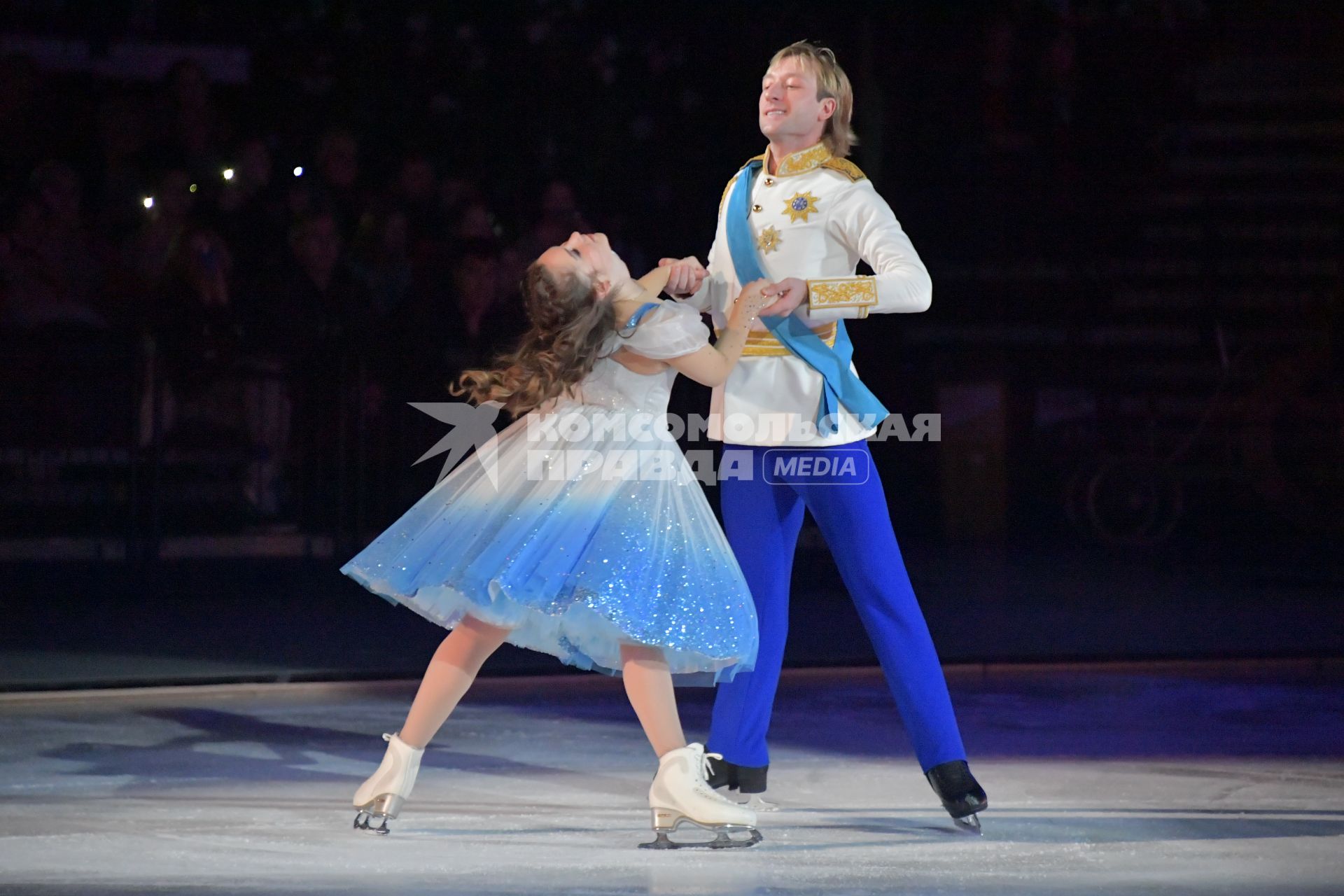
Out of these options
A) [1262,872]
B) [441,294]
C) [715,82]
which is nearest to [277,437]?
[441,294]

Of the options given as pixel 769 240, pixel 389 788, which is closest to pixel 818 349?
pixel 769 240

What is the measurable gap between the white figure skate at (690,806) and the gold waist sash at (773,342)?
3.62 ft

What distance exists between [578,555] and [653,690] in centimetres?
41

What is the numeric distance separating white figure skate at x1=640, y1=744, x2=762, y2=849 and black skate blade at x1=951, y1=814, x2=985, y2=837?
1.87 ft

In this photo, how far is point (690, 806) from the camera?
15.5 feet

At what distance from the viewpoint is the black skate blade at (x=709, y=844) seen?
4.76 m

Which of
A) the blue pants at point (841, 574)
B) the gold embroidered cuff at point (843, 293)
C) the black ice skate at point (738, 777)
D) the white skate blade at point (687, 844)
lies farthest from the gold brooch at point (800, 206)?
the white skate blade at point (687, 844)

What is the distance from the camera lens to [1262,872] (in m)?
4.45

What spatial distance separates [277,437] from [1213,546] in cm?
654

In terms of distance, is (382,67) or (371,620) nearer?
(371,620)

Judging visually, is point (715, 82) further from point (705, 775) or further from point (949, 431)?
point (705, 775)

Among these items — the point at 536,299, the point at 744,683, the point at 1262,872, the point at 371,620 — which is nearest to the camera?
the point at 1262,872

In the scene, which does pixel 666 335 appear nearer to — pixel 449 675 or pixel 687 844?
pixel 449 675

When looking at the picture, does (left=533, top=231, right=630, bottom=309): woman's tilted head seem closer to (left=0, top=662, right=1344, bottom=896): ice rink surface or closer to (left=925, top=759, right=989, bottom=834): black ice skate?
(left=0, top=662, right=1344, bottom=896): ice rink surface
